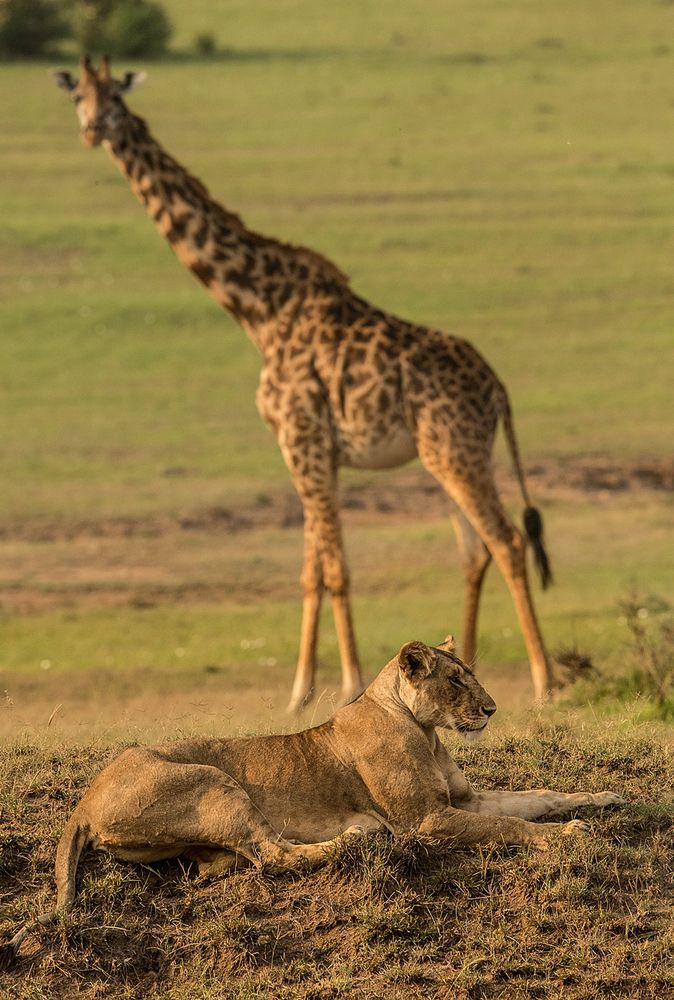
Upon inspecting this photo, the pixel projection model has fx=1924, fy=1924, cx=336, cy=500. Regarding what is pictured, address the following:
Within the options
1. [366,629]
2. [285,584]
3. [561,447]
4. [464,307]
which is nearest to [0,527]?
[285,584]

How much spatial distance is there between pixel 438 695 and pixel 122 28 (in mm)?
30728

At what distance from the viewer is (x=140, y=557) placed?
1549 centimetres

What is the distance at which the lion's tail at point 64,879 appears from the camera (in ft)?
19.1

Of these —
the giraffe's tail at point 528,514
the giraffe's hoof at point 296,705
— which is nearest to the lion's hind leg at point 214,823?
the giraffe's hoof at point 296,705

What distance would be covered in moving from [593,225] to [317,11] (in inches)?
703

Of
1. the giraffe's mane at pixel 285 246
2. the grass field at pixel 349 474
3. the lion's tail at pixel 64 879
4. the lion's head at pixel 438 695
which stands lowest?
the grass field at pixel 349 474

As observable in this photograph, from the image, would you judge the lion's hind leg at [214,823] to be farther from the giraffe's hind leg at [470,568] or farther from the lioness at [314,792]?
the giraffe's hind leg at [470,568]

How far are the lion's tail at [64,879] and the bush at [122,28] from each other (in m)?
30.8

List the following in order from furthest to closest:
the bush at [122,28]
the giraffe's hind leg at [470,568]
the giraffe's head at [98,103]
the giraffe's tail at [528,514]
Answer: the bush at [122,28], the giraffe's head at [98,103], the giraffe's tail at [528,514], the giraffe's hind leg at [470,568]

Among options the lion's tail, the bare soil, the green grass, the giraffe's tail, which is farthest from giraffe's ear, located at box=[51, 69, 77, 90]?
the lion's tail

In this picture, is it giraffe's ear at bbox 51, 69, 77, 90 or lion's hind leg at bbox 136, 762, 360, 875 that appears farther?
giraffe's ear at bbox 51, 69, 77, 90

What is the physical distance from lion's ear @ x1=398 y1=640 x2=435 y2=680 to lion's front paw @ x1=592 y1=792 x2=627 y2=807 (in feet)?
2.46

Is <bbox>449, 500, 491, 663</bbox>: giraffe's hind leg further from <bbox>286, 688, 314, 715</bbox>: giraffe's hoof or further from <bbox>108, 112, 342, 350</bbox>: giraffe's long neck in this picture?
<bbox>108, 112, 342, 350</bbox>: giraffe's long neck

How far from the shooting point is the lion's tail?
5.82 meters
